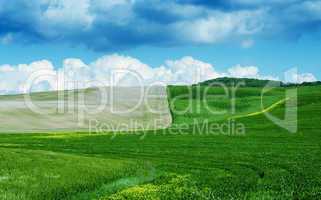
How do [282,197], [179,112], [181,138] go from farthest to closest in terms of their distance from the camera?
[179,112]
[181,138]
[282,197]

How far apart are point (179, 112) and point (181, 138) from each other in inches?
1852

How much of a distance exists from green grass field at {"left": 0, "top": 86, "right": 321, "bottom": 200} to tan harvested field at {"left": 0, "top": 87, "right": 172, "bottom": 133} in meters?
14.3

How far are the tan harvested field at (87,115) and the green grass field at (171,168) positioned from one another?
46.9 feet

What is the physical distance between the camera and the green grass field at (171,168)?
2997cm

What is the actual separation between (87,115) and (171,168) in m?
68.3

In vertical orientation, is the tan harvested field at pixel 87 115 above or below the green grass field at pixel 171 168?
above

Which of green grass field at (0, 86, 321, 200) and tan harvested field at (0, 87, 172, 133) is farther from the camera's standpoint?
tan harvested field at (0, 87, 172, 133)

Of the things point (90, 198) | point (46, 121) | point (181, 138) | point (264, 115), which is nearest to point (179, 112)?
point (264, 115)

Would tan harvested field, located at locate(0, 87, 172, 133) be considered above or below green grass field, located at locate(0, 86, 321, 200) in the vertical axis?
above

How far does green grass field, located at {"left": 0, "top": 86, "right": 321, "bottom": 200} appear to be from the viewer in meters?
30.0

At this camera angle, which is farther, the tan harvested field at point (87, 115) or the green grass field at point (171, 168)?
the tan harvested field at point (87, 115)

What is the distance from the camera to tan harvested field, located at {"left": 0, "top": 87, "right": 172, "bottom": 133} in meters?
95.2

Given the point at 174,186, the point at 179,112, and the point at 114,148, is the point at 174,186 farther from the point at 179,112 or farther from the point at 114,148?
the point at 179,112

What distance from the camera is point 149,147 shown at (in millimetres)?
62031
